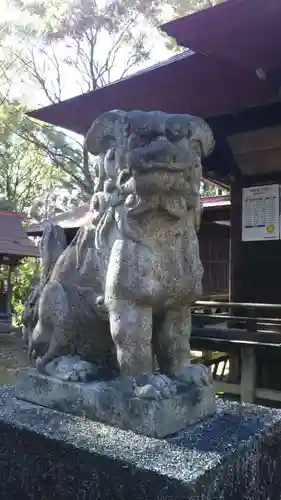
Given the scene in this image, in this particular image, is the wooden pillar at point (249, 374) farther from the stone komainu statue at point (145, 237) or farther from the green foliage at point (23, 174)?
the green foliage at point (23, 174)

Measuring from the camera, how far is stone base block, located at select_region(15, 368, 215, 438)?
1840 millimetres

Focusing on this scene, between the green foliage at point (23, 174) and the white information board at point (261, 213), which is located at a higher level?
the green foliage at point (23, 174)

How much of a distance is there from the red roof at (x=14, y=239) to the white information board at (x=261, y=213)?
10155mm

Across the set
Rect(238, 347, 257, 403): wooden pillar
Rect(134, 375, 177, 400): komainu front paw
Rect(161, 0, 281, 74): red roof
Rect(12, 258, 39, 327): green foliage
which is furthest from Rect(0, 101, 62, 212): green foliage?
Rect(134, 375, 177, 400): komainu front paw

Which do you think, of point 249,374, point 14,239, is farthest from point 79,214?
point 14,239

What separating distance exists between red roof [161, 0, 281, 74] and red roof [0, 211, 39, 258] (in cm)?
1157

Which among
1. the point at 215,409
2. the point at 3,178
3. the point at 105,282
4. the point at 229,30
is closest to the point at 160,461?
the point at 215,409

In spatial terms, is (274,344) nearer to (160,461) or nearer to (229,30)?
(229,30)

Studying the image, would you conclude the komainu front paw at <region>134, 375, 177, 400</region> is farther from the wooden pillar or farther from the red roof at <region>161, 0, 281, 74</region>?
the wooden pillar

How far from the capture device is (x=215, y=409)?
7.19 ft

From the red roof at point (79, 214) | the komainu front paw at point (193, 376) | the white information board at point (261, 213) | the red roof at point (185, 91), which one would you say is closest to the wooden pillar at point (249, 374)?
the white information board at point (261, 213)

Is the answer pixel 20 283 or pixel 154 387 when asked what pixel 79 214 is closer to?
pixel 154 387

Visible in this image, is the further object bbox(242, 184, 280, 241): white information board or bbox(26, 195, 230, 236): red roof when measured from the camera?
bbox(26, 195, 230, 236): red roof

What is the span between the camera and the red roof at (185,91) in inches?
162
